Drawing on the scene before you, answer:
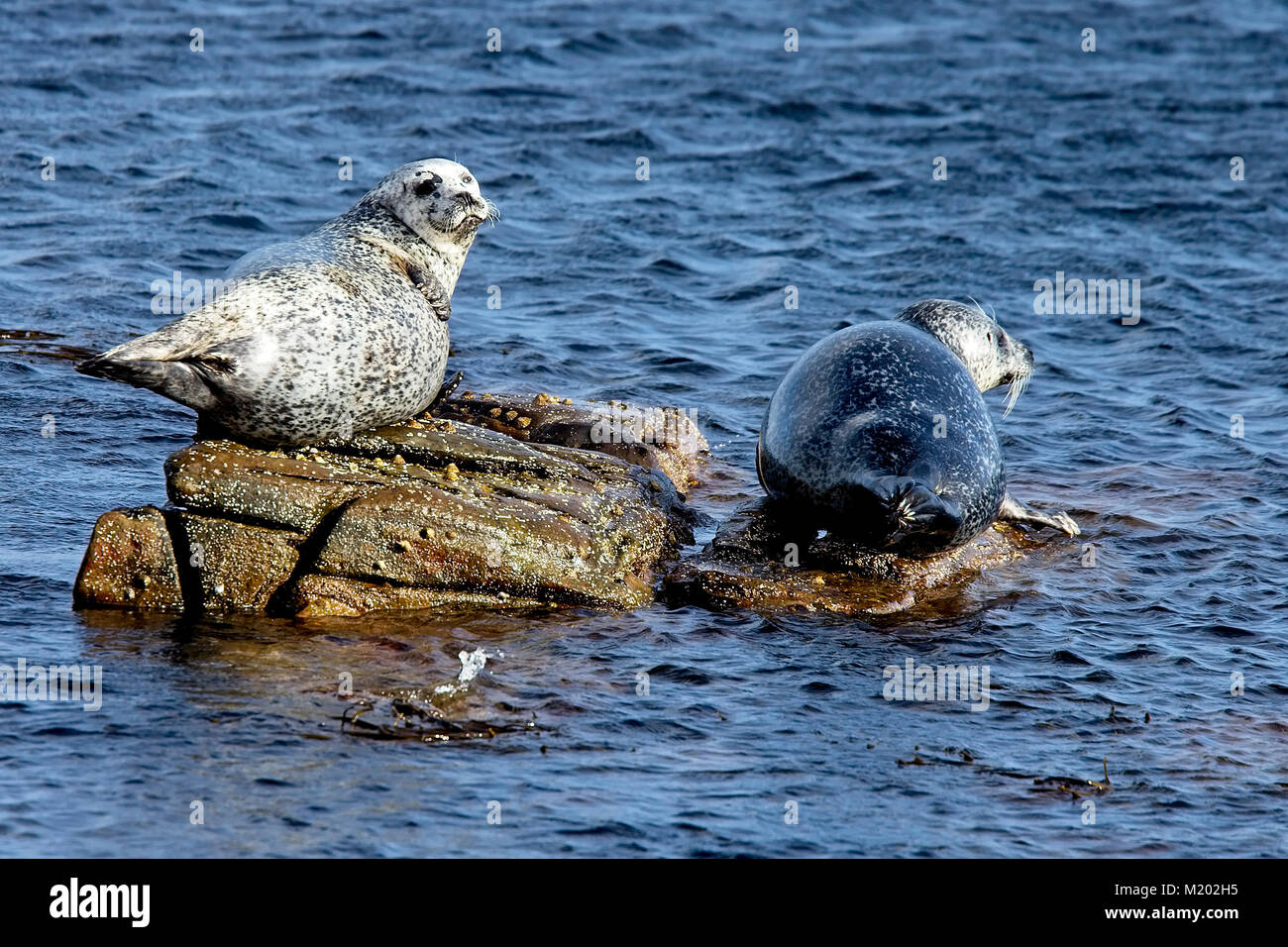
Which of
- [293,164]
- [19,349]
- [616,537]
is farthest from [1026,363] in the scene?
[293,164]

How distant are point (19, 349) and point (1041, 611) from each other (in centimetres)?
618

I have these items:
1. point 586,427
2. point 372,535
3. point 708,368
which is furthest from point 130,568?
point 708,368

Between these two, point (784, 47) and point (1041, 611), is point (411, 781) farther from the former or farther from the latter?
point (784, 47)

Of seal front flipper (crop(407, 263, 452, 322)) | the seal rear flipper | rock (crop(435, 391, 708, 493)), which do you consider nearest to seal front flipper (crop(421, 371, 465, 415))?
seal front flipper (crop(407, 263, 452, 322))

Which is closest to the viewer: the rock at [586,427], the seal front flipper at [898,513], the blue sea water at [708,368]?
the blue sea water at [708,368]

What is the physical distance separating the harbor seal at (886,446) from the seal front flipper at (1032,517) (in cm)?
1

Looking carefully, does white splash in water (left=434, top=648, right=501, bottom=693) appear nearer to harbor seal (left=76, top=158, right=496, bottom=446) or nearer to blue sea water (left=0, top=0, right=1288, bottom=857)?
blue sea water (left=0, top=0, right=1288, bottom=857)

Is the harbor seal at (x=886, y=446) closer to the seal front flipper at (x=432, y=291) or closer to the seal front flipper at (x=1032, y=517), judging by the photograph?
the seal front flipper at (x=1032, y=517)

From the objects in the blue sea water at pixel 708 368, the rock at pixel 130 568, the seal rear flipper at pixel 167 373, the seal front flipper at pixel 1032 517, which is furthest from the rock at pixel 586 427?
the rock at pixel 130 568

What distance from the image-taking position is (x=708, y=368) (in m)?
10.4

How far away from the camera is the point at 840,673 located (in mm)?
5867

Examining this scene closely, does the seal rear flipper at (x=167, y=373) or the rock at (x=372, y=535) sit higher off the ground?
the seal rear flipper at (x=167, y=373)

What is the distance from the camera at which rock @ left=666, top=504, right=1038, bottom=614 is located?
6539mm

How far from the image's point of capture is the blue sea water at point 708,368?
15.7 feet
